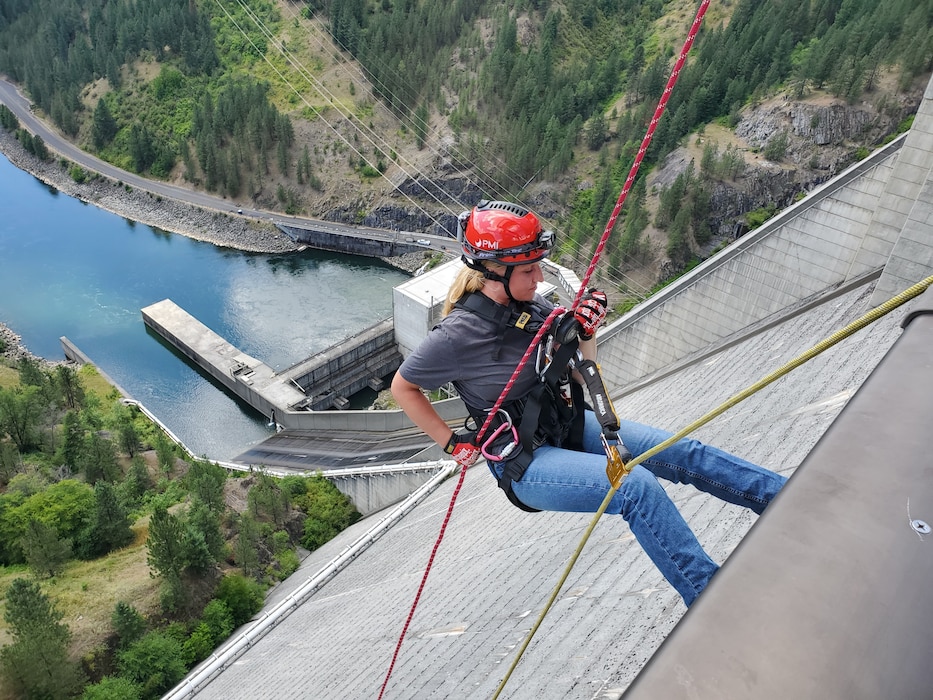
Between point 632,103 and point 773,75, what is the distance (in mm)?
11695

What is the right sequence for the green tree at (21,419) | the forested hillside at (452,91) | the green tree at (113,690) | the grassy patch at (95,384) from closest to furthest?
the green tree at (113,690) → the green tree at (21,419) → the grassy patch at (95,384) → the forested hillside at (452,91)

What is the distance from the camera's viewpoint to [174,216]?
60312 millimetres

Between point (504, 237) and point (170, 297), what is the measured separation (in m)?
51.3

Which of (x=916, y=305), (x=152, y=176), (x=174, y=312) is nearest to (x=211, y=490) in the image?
(x=916, y=305)

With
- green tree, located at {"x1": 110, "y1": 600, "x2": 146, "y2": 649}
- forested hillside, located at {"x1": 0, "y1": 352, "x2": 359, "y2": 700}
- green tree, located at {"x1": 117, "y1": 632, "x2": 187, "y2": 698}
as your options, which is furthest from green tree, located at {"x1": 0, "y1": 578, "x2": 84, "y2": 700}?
green tree, located at {"x1": 110, "y1": 600, "x2": 146, "y2": 649}

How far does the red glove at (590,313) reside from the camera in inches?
171

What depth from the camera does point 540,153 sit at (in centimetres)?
5528

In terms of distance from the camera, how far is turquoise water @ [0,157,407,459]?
134 feet

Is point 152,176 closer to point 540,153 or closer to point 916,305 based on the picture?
point 540,153

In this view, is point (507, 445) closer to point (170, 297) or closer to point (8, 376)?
point (8, 376)

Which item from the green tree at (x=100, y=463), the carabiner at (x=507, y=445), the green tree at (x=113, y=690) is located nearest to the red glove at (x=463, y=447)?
the carabiner at (x=507, y=445)

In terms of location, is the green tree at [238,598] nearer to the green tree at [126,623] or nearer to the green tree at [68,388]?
the green tree at [126,623]

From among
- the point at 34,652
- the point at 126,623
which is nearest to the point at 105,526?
the point at 126,623

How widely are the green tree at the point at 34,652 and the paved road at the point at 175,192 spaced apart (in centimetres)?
4252
